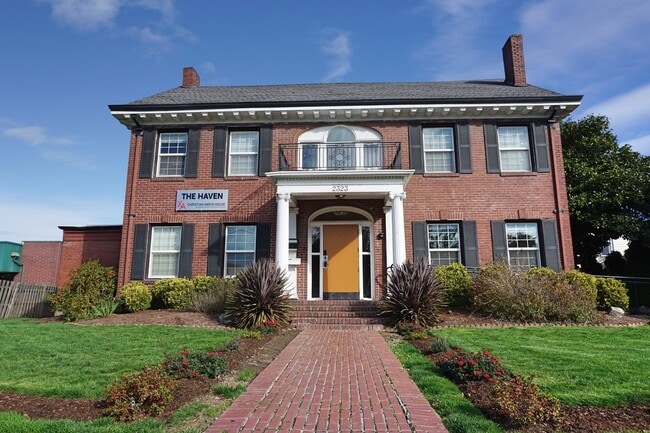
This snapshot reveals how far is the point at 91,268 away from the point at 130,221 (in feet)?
6.12

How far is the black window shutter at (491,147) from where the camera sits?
13.5 meters

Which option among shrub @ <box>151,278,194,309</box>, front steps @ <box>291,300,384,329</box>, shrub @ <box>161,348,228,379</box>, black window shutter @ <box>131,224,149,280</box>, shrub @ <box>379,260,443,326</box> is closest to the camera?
shrub @ <box>161,348,228,379</box>

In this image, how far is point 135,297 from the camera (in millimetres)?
11977

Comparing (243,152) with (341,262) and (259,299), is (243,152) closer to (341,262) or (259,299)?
(341,262)

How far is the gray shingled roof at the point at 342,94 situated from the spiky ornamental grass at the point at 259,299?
6154 mm

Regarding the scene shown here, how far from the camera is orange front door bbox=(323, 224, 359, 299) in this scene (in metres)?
12.9

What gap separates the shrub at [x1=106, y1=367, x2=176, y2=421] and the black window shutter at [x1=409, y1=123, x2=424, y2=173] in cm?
1079

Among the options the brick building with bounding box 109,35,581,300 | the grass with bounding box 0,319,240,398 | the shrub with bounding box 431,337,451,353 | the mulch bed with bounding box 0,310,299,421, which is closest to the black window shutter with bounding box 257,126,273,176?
the brick building with bounding box 109,35,581,300

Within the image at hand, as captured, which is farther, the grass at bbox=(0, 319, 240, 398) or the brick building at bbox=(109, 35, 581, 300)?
the brick building at bbox=(109, 35, 581, 300)

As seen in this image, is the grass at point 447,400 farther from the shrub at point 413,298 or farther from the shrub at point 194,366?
the shrub at point 413,298

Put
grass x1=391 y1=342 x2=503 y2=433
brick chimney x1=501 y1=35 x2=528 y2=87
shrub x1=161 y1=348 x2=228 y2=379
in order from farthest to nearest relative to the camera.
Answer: brick chimney x1=501 y1=35 x2=528 y2=87, shrub x1=161 y1=348 x2=228 y2=379, grass x1=391 y1=342 x2=503 y2=433

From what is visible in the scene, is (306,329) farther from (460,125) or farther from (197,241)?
(460,125)

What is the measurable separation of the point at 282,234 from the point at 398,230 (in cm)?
322

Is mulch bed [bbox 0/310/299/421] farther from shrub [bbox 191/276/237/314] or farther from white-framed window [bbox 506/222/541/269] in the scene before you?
white-framed window [bbox 506/222/541/269]
